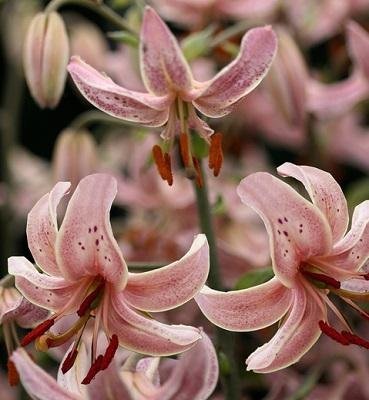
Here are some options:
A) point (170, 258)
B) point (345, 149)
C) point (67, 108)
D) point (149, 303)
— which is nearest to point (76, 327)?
point (149, 303)

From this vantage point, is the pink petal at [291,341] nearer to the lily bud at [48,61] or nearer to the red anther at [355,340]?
the red anther at [355,340]

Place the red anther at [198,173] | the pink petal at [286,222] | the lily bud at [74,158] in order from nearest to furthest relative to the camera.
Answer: the pink petal at [286,222] < the red anther at [198,173] < the lily bud at [74,158]

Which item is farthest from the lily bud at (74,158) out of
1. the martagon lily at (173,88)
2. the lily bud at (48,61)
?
the martagon lily at (173,88)

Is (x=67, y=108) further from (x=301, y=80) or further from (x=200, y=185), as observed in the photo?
(x=200, y=185)

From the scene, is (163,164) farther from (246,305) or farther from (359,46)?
(359,46)

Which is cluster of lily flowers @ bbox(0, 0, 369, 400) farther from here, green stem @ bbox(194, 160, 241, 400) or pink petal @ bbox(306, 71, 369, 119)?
pink petal @ bbox(306, 71, 369, 119)

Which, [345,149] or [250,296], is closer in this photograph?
[250,296]
